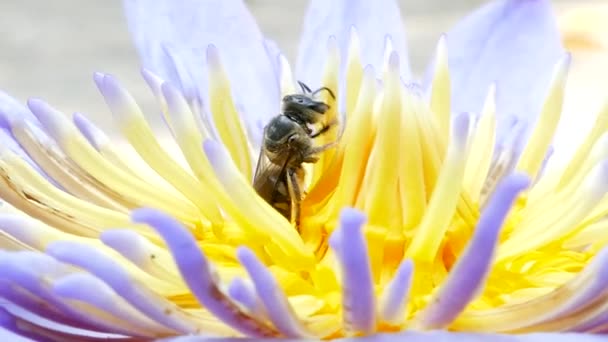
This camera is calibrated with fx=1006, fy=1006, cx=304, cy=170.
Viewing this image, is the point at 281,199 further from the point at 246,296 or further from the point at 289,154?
the point at 246,296

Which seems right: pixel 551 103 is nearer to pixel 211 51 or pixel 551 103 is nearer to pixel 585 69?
pixel 211 51

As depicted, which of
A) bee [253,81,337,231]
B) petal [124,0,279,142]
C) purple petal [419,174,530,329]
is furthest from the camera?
petal [124,0,279,142]

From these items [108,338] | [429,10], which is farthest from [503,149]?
[429,10]

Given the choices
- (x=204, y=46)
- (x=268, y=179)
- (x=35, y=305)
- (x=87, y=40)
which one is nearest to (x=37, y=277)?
(x=35, y=305)

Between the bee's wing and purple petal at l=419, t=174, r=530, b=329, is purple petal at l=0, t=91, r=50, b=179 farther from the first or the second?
purple petal at l=419, t=174, r=530, b=329

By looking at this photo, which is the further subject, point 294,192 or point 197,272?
point 294,192

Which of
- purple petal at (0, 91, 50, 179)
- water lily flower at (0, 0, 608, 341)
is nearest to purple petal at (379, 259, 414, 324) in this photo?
water lily flower at (0, 0, 608, 341)
